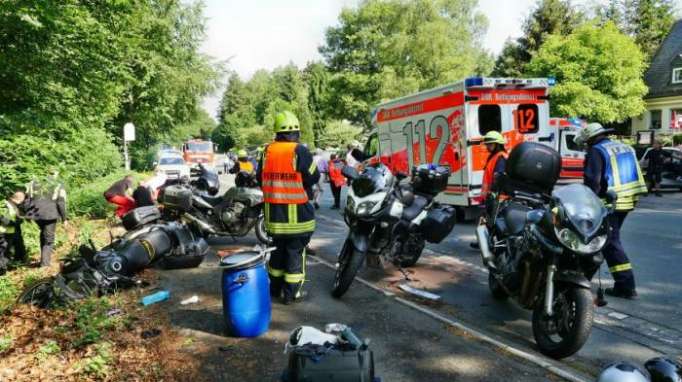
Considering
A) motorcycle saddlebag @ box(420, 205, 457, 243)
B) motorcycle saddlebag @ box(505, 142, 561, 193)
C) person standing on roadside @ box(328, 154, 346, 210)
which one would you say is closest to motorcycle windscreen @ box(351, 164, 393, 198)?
motorcycle saddlebag @ box(420, 205, 457, 243)

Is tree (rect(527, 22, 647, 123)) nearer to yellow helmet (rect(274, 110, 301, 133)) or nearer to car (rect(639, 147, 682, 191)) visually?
car (rect(639, 147, 682, 191))

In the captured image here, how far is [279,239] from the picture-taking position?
5.46 meters

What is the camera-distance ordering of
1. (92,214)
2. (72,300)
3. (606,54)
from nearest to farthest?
(72,300) → (92,214) → (606,54)

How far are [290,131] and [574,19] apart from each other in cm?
3647

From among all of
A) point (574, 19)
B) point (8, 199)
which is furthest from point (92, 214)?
point (574, 19)

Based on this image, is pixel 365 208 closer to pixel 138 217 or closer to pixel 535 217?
pixel 535 217

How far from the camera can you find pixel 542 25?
35.5 metres

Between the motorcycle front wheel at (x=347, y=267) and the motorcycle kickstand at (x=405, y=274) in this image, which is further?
the motorcycle kickstand at (x=405, y=274)

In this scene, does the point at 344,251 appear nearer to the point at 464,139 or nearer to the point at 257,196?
the point at 257,196

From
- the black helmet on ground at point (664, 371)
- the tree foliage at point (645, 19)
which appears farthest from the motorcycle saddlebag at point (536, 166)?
the tree foliage at point (645, 19)

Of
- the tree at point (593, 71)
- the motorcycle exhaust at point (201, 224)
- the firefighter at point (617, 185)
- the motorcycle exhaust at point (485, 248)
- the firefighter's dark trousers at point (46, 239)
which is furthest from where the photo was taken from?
the tree at point (593, 71)

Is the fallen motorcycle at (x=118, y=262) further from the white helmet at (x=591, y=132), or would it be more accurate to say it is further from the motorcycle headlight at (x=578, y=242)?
the white helmet at (x=591, y=132)

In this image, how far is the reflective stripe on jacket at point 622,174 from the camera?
561cm

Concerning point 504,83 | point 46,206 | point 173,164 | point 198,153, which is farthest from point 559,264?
point 198,153
